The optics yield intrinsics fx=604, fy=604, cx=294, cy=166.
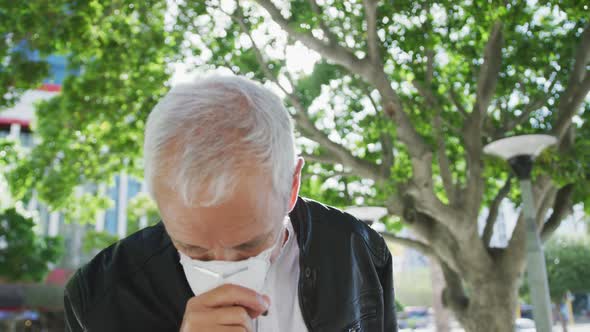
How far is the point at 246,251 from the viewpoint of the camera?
1.33 meters

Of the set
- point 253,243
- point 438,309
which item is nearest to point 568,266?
point 438,309

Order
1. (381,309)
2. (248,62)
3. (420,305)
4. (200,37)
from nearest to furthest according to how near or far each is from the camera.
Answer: (381,309)
(248,62)
(200,37)
(420,305)

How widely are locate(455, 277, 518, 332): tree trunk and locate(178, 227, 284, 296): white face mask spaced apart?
318 inches

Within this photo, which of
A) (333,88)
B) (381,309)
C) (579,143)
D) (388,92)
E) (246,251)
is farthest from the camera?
(333,88)

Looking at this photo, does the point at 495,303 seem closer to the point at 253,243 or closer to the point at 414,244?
the point at 414,244

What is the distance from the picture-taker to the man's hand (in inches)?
46.3

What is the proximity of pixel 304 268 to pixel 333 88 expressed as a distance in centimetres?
856

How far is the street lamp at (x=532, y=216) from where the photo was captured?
253 inches

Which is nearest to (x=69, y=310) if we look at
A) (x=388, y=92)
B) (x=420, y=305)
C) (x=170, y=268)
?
(x=170, y=268)

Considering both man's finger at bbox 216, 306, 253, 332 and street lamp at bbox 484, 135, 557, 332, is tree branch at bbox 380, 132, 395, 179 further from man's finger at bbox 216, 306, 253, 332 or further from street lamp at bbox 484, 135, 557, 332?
man's finger at bbox 216, 306, 253, 332

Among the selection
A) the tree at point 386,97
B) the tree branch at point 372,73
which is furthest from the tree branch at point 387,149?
the tree branch at point 372,73

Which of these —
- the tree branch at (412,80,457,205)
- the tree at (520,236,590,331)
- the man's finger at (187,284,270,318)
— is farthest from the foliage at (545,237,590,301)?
the man's finger at (187,284,270,318)

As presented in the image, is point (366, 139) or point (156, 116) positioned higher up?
point (366, 139)

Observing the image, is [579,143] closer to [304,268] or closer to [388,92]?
[388,92]
